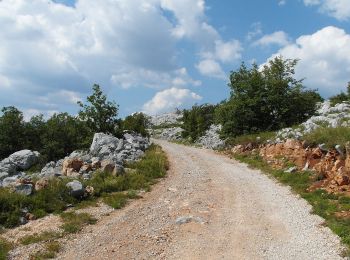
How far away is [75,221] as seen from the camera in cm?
1479

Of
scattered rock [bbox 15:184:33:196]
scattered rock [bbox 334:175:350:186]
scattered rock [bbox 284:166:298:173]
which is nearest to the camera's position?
scattered rock [bbox 15:184:33:196]

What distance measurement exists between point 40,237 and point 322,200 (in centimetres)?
1100

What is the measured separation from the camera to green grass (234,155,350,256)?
13.5 meters

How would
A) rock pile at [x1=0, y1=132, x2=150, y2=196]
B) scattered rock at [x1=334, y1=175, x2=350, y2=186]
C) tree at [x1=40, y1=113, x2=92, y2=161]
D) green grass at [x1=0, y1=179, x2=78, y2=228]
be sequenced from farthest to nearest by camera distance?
tree at [x1=40, y1=113, x2=92, y2=161] < rock pile at [x1=0, y1=132, x2=150, y2=196] < scattered rock at [x1=334, y1=175, x2=350, y2=186] < green grass at [x1=0, y1=179, x2=78, y2=228]

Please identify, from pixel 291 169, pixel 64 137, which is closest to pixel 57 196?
pixel 291 169

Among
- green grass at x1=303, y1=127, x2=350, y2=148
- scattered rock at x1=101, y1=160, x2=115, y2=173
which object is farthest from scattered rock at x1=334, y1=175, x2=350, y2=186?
scattered rock at x1=101, y1=160, x2=115, y2=173

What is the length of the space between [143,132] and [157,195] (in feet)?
109

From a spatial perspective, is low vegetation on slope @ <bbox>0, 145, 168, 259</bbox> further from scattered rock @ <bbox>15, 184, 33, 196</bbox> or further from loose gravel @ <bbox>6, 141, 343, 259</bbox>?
loose gravel @ <bbox>6, 141, 343, 259</bbox>

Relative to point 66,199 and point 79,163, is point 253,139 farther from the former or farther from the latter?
point 66,199

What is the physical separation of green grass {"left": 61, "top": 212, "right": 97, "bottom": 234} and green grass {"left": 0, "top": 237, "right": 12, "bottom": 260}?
6.12ft

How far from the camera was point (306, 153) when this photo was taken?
24406 millimetres

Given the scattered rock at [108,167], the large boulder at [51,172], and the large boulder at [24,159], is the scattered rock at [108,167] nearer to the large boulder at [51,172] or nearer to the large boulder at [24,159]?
the large boulder at [51,172]

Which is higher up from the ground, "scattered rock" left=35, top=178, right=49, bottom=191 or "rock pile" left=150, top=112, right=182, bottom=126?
"rock pile" left=150, top=112, right=182, bottom=126

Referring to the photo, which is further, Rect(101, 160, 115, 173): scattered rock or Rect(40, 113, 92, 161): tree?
Rect(40, 113, 92, 161): tree
